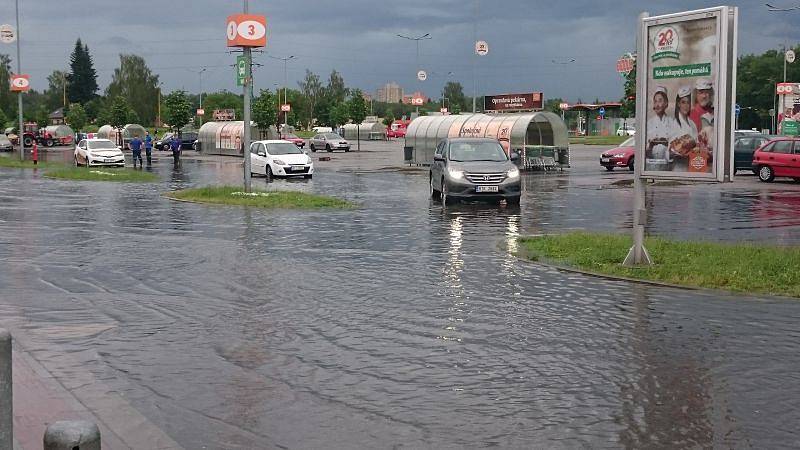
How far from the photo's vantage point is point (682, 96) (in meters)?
12.5

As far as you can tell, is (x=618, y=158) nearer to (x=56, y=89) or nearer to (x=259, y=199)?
(x=259, y=199)

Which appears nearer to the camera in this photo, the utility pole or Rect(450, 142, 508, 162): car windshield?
Rect(450, 142, 508, 162): car windshield

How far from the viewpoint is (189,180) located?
38719mm

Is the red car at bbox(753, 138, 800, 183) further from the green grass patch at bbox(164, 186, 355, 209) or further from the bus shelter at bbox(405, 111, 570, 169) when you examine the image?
the green grass patch at bbox(164, 186, 355, 209)

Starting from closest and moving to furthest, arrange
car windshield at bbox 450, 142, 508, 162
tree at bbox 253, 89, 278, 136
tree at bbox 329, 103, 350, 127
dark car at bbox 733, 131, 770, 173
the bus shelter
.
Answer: car windshield at bbox 450, 142, 508, 162
dark car at bbox 733, 131, 770, 173
the bus shelter
tree at bbox 253, 89, 278, 136
tree at bbox 329, 103, 350, 127

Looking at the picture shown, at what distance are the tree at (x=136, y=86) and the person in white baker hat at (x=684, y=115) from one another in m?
154

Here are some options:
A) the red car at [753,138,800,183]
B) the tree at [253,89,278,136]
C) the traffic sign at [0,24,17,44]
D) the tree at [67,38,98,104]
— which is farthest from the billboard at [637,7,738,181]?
the tree at [67,38,98,104]

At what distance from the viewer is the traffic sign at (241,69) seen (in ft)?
87.5

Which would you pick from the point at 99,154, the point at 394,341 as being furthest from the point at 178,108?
the point at 394,341

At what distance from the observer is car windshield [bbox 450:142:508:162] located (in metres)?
25.1

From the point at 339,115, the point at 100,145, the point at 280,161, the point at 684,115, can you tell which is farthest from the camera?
the point at 339,115

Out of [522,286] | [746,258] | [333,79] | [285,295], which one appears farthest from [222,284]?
[333,79]

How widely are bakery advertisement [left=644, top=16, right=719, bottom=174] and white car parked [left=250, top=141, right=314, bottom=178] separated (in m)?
27.3

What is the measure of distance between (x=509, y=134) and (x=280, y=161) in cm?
1260
